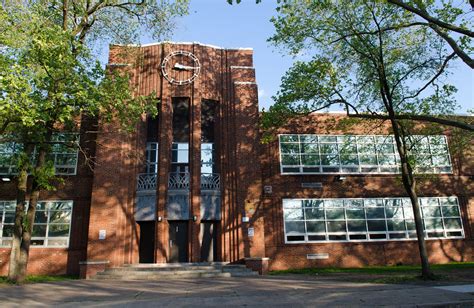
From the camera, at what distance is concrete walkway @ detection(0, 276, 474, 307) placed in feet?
30.2

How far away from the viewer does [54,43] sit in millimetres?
12680

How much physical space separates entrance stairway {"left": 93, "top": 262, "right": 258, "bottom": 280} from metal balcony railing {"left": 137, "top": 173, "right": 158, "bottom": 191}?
12.4 feet

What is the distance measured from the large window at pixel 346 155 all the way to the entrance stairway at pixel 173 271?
6897mm

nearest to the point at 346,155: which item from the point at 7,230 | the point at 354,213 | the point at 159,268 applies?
the point at 354,213

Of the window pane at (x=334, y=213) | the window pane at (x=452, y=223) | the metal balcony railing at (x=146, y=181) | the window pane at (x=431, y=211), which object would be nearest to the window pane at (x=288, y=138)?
the window pane at (x=334, y=213)

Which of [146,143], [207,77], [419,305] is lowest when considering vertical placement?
[419,305]

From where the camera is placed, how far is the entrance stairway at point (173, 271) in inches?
619

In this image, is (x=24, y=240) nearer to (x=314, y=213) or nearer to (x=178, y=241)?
(x=178, y=241)

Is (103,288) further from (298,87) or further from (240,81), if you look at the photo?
(240,81)

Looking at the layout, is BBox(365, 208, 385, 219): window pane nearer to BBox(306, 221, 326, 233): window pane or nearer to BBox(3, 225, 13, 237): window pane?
BBox(306, 221, 326, 233): window pane

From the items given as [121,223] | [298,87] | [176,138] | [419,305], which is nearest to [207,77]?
[176,138]

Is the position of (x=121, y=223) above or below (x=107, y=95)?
below

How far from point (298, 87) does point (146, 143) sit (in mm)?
8955

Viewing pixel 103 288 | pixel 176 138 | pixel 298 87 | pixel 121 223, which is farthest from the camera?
pixel 176 138
